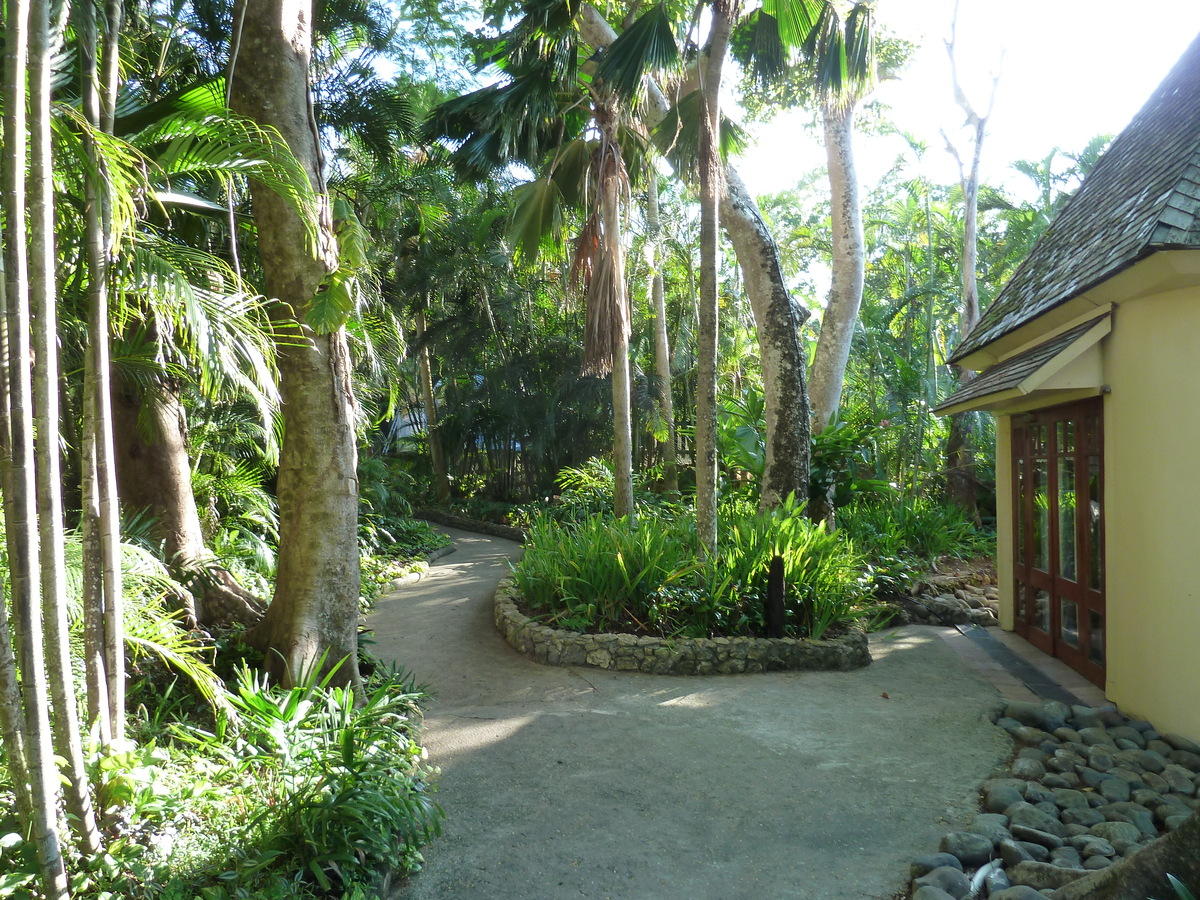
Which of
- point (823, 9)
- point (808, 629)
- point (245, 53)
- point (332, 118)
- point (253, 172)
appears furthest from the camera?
point (332, 118)

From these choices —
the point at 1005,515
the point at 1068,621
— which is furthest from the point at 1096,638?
the point at 1005,515

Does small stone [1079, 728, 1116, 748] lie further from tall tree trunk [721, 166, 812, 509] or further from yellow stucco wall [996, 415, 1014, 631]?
tall tree trunk [721, 166, 812, 509]

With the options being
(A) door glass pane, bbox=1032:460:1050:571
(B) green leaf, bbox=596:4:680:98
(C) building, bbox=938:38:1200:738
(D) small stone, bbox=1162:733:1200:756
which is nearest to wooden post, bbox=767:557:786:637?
(C) building, bbox=938:38:1200:738

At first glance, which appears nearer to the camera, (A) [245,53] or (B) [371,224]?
(A) [245,53]

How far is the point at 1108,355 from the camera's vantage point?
6188 mm

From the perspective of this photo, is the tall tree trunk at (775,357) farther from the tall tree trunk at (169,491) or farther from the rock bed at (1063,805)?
the tall tree trunk at (169,491)

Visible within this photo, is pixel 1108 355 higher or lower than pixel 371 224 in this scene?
lower

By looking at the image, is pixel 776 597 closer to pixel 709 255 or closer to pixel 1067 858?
pixel 709 255

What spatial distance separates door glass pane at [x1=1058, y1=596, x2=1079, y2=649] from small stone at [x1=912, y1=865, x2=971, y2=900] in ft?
14.9

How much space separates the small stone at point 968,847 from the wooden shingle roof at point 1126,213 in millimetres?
3716

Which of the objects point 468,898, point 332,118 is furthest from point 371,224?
point 468,898

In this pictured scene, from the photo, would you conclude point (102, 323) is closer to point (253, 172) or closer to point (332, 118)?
point (253, 172)

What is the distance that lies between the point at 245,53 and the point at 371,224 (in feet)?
35.0

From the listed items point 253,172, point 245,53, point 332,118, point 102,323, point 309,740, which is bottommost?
point 309,740
